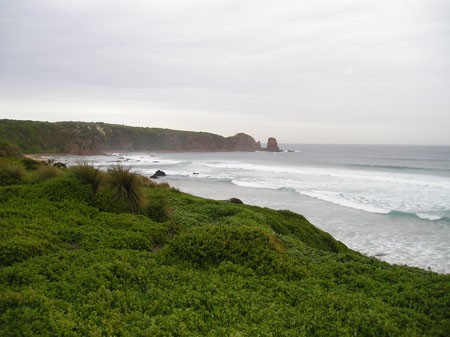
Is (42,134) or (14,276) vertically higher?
(42,134)

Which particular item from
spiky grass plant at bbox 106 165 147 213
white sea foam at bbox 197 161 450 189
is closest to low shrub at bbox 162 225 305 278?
spiky grass plant at bbox 106 165 147 213

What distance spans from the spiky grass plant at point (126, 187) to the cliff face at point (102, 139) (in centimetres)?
7064

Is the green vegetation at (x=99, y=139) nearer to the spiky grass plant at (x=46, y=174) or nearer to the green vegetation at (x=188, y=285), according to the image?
the spiky grass plant at (x=46, y=174)

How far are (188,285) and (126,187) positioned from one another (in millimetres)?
6448

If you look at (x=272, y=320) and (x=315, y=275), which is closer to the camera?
(x=272, y=320)

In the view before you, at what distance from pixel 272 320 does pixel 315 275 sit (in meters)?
2.28

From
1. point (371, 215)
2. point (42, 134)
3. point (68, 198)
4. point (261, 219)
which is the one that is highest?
point (42, 134)

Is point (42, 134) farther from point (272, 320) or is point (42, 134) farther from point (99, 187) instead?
point (272, 320)

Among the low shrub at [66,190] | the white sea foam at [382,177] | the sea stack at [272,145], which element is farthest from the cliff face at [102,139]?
the low shrub at [66,190]

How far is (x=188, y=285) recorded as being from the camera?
18.4 feet

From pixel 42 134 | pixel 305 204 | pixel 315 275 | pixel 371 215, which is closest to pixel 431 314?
pixel 315 275

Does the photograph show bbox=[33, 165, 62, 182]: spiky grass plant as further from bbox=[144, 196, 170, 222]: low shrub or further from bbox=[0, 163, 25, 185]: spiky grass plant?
bbox=[144, 196, 170, 222]: low shrub

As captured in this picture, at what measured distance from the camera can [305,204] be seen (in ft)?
76.1

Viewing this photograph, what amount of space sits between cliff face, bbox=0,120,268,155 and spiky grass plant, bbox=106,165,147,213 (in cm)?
7064
